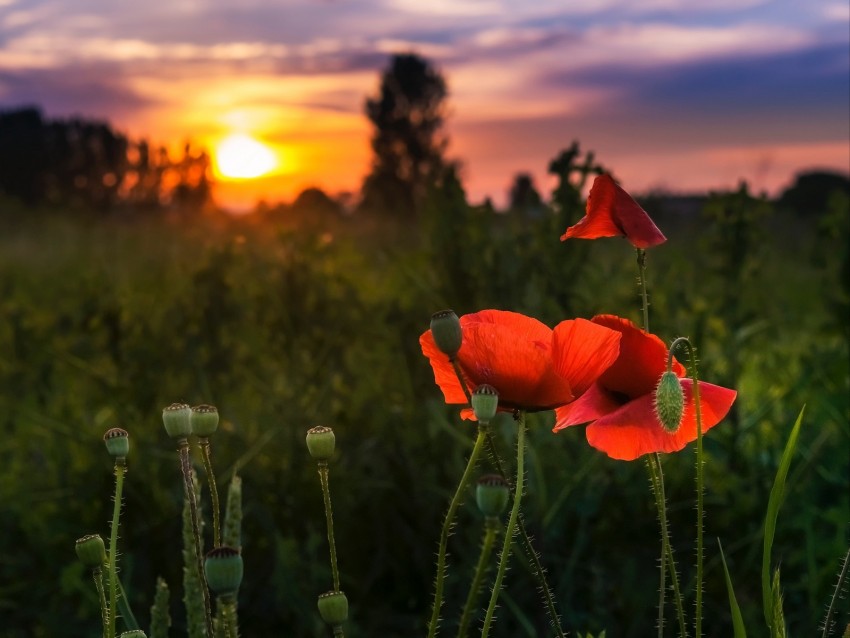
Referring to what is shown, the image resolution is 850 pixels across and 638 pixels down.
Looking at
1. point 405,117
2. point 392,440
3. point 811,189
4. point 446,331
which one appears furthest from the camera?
point 405,117

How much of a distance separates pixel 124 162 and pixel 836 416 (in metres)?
28.7

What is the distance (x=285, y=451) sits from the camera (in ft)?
8.30

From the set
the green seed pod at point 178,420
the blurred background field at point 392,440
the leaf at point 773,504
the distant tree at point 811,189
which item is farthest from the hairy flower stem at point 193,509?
the distant tree at point 811,189

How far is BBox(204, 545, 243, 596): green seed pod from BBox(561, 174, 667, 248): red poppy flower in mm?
486

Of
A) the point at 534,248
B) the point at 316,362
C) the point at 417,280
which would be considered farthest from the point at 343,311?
the point at 534,248

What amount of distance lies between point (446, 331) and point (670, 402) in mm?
226

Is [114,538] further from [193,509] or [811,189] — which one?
[811,189]

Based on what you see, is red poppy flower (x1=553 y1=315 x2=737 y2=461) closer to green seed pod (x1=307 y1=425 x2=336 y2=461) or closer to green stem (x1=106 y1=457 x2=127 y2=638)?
green seed pod (x1=307 y1=425 x2=336 y2=461)

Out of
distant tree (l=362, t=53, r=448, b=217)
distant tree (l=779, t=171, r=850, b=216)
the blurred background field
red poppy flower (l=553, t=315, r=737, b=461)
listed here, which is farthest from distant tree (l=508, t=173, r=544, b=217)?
distant tree (l=362, t=53, r=448, b=217)

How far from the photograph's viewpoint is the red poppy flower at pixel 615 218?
1.06 m

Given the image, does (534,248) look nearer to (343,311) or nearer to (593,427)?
(343,311)

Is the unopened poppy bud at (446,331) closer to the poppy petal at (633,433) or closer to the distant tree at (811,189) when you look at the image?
the poppy petal at (633,433)

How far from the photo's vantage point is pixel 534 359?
991 mm

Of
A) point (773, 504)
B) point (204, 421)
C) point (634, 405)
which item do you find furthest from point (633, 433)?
point (204, 421)
